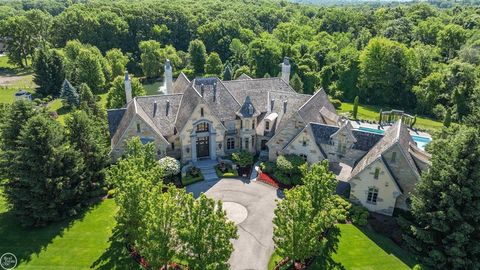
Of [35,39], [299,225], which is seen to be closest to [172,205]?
[299,225]

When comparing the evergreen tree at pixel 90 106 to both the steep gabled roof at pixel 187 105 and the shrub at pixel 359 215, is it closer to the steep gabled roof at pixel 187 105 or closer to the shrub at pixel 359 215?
the steep gabled roof at pixel 187 105

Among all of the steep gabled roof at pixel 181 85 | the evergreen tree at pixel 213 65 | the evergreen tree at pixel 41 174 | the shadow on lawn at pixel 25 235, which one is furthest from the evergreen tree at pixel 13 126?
the evergreen tree at pixel 213 65

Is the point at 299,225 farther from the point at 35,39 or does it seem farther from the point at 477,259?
the point at 35,39

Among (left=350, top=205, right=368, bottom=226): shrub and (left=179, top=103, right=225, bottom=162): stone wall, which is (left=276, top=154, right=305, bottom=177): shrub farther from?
(left=179, top=103, right=225, bottom=162): stone wall

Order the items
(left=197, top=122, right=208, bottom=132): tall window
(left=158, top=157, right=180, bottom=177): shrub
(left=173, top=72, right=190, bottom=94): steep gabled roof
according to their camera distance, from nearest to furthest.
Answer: (left=158, top=157, right=180, bottom=177): shrub → (left=197, top=122, right=208, bottom=132): tall window → (left=173, top=72, right=190, bottom=94): steep gabled roof

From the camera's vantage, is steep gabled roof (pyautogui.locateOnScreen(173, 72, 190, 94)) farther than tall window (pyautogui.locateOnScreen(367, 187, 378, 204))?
Yes

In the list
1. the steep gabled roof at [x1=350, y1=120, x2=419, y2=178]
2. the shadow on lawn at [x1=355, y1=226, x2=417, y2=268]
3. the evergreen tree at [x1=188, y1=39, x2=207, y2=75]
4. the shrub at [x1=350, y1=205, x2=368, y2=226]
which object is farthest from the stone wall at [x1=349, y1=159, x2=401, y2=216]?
the evergreen tree at [x1=188, y1=39, x2=207, y2=75]
